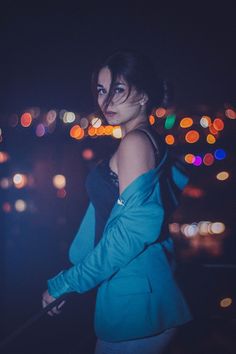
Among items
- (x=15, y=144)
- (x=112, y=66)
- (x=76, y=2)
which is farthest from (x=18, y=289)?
(x=15, y=144)

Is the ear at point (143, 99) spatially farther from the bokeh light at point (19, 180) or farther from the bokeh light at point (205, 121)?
the bokeh light at point (205, 121)

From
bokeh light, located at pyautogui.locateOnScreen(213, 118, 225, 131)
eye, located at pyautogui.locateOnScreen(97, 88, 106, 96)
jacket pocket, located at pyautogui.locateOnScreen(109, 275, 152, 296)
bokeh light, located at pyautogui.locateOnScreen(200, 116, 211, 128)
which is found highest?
bokeh light, located at pyautogui.locateOnScreen(200, 116, 211, 128)

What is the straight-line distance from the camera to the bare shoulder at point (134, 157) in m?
1.28

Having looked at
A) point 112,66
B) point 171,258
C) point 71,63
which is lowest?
point 171,258

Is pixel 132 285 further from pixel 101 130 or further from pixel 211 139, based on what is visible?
pixel 211 139

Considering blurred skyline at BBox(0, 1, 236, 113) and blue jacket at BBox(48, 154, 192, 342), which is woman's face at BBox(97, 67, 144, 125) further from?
blurred skyline at BBox(0, 1, 236, 113)

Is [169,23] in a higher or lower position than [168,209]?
higher

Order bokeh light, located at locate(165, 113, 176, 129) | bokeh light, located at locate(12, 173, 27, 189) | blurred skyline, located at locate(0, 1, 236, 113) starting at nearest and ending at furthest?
blurred skyline, located at locate(0, 1, 236, 113) → bokeh light, located at locate(12, 173, 27, 189) → bokeh light, located at locate(165, 113, 176, 129)

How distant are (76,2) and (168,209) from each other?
8.20 ft

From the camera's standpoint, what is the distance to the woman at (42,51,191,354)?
1.28 meters

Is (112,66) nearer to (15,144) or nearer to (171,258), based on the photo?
(171,258)

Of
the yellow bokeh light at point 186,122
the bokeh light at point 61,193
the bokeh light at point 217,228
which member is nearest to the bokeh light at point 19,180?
the bokeh light at point 61,193

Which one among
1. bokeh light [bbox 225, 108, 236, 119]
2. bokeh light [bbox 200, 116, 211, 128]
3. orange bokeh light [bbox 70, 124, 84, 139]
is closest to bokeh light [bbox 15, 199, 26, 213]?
orange bokeh light [bbox 70, 124, 84, 139]

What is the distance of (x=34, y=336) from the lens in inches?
130
